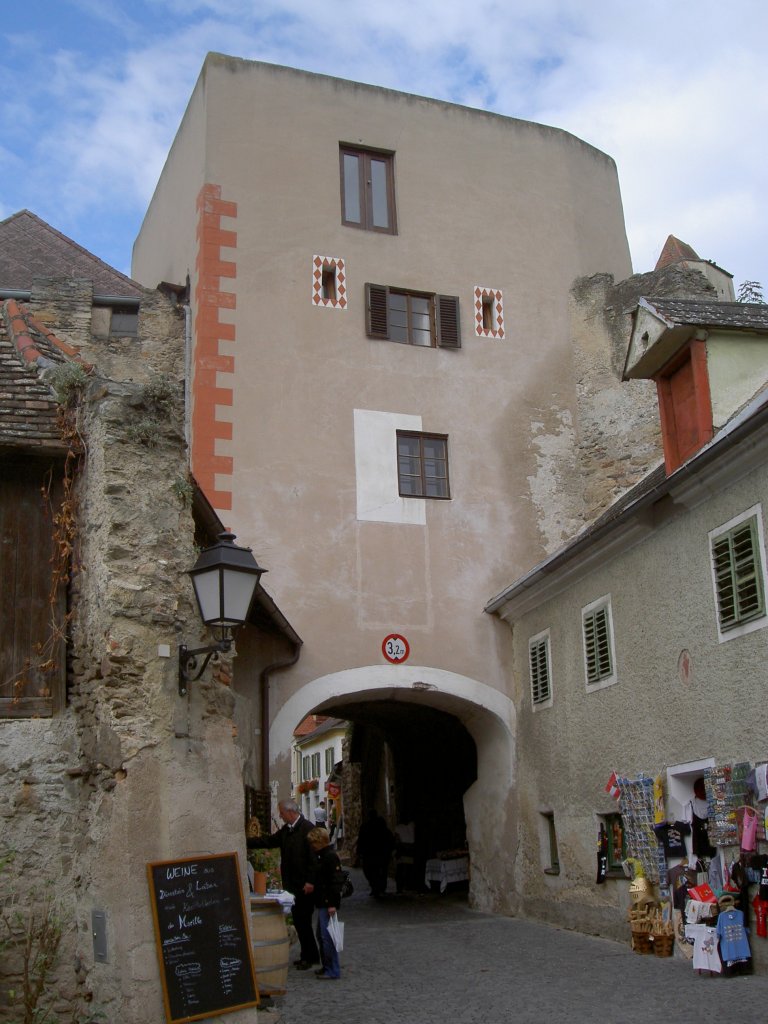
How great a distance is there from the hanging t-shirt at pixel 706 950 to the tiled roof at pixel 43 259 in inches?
490

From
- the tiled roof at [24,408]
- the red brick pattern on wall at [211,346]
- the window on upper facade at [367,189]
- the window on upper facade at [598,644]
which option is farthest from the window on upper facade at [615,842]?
the window on upper facade at [367,189]

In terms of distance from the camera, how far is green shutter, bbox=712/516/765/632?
30.4 ft

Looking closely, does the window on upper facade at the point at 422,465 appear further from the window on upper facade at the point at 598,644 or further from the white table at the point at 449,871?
the white table at the point at 449,871

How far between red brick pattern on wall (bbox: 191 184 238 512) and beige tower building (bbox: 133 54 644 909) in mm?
30

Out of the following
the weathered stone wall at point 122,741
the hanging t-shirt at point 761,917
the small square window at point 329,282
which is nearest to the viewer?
the weathered stone wall at point 122,741

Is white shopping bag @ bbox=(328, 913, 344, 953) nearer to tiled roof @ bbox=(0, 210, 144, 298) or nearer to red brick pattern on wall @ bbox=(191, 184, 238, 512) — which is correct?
red brick pattern on wall @ bbox=(191, 184, 238, 512)

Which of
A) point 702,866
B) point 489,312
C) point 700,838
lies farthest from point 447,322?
point 702,866

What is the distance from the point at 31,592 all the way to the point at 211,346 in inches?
313

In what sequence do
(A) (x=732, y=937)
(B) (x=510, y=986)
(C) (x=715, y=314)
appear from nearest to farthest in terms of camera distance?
(A) (x=732, y=937) → (B) (x=510, y=986) → (C) (x=715, y=314)

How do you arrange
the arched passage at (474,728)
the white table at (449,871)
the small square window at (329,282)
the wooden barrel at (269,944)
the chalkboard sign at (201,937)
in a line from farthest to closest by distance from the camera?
the white table at (449,871) → the small square window at (329,282) → the arched passage at (474,728) → the wooden barrel at (269,944) → the chalkboard sign at (201,937)

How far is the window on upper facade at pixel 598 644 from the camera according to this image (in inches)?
476

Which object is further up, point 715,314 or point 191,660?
point 715,314

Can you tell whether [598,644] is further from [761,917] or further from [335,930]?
[335,930]

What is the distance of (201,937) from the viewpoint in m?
6.82
